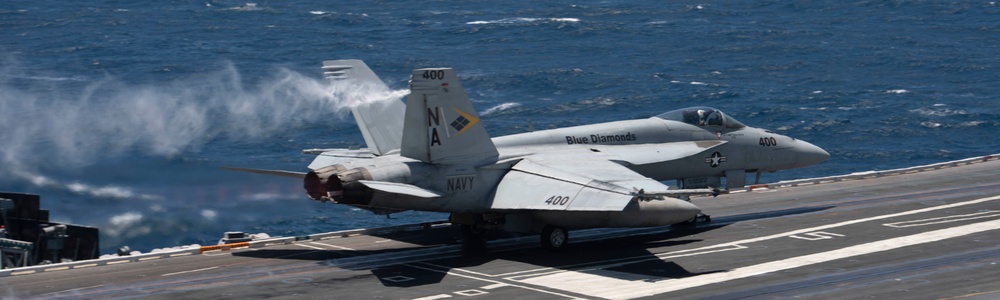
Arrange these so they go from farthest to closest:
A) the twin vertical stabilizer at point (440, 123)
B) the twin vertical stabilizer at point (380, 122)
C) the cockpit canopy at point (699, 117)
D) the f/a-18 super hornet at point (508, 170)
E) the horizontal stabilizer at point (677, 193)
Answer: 1. the cockpit canopy at point (699, 117)
2. the twin vertical stabilizer at point (380, 122)
3. the twin vertical stabilizer at point (440, 123)
4. the f/a-18 super hornet at point (508, 170)
5. the horizontal stabilizer at point (677, 193)

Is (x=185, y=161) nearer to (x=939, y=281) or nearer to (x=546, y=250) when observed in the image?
(x=546, y=250)

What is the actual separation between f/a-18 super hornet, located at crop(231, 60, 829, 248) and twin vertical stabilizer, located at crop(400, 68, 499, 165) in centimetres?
3

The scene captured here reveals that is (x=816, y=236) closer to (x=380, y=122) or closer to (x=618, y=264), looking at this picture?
(x=618, y=264)

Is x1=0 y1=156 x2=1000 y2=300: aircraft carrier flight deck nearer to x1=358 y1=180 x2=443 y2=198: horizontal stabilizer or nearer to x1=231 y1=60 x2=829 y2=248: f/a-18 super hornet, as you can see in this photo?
x1=231 y1=60 x2=829 y2=248: f/a-18 super hornet

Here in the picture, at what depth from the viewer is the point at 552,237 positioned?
33281mm

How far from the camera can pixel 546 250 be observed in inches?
1324

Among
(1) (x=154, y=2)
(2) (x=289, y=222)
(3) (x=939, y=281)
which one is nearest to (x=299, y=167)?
(2) (x=289, y=222)

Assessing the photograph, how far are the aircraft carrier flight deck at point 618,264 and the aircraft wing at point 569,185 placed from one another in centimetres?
165

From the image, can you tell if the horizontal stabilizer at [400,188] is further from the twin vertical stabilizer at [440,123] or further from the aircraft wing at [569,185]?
the aircraft wing at [569,185]

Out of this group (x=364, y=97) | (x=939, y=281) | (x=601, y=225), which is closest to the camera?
(x=939, y=281)

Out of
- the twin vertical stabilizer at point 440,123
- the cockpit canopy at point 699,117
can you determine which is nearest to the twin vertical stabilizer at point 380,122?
the twin vertical stabilizer at point 440,123

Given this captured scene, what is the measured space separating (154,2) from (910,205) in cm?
10478

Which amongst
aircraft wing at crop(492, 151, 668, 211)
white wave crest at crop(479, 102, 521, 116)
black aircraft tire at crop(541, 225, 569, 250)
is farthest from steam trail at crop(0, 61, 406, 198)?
black aircraft tire at crop(541, 225, 569, 250)

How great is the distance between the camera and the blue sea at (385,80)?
2203 inches
